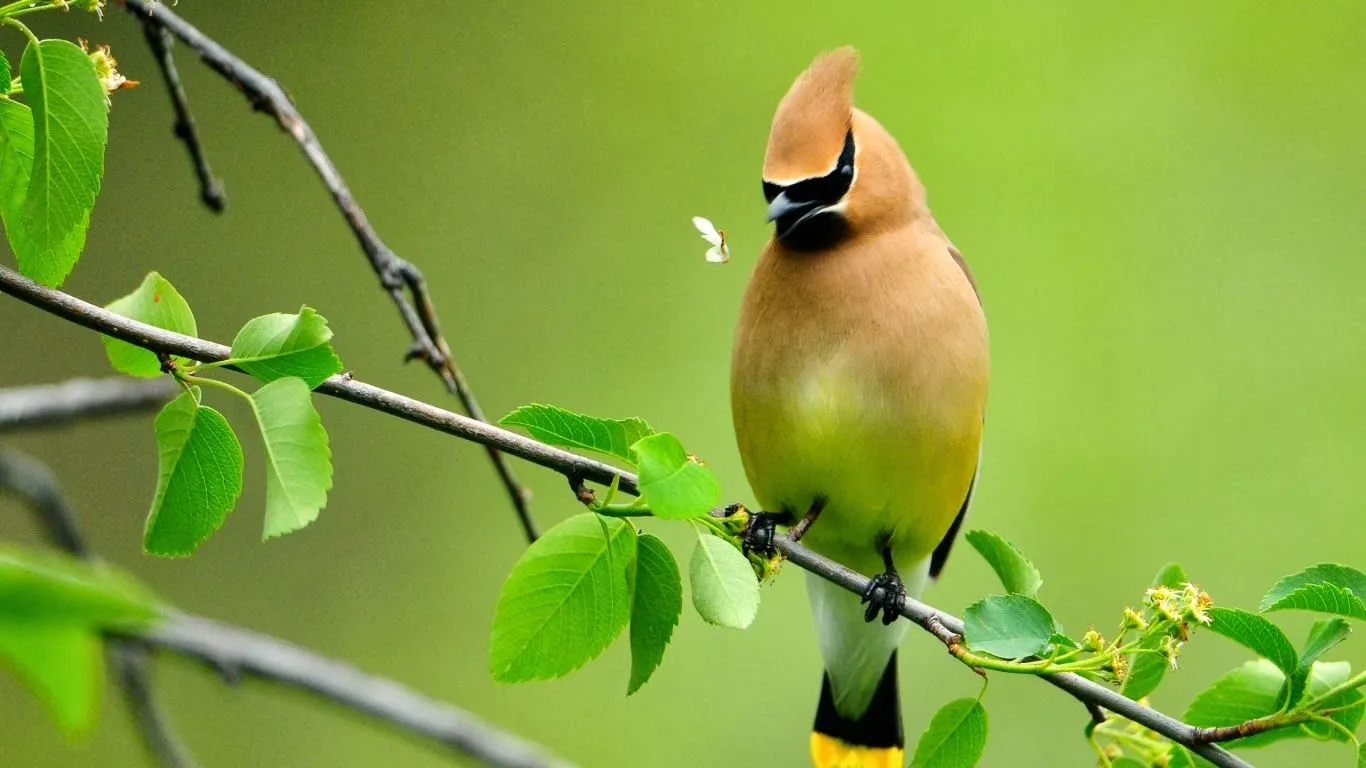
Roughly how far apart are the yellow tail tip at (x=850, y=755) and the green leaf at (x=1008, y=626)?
1.82m

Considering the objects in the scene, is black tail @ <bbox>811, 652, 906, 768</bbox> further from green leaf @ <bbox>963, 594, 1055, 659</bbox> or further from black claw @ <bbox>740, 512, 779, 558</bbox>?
green leaf @ <bbox>963, 594, 1055, 659</bbox>

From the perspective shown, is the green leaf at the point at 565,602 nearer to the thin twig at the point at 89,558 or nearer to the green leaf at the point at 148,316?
the green leaf at the point at 148,316

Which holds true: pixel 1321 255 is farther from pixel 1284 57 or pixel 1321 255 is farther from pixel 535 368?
pixel 535 368

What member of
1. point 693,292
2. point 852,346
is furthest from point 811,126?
point 693,292

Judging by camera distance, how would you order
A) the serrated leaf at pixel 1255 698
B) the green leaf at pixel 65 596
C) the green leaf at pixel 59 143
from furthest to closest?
1. the serrated leaf at pixel 1255 698
2. the green leaf at pixel 59 143
3. the green leaf at pixel 65 596

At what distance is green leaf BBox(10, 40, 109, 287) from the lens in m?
1.76

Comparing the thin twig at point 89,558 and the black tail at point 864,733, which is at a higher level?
the thin twig at point 89,558

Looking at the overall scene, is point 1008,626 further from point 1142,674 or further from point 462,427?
point 462,427

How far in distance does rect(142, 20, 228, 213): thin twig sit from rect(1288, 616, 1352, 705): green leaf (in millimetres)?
1807

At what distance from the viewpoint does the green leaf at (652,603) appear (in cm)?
205

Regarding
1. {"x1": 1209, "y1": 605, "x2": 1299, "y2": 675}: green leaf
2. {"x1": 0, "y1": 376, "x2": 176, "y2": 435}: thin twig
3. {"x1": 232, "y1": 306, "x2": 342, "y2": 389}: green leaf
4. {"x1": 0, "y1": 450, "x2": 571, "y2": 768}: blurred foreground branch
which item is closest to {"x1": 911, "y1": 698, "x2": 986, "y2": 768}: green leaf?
{"x1": 1209, "y1": 605, "x2": 1299, "y2": 675}: green leaf

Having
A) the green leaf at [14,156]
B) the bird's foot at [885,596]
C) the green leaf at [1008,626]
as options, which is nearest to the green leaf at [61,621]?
the green leaf at [14,156]

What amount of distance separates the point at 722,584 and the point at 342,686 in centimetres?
56

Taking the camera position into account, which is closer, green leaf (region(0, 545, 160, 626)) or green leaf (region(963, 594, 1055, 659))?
green leaf (region(0, 545, 160, 626))
